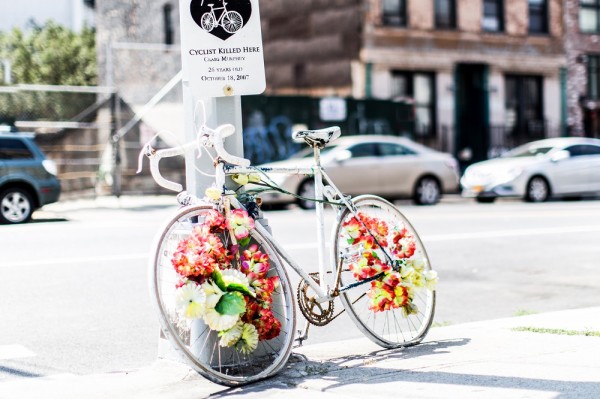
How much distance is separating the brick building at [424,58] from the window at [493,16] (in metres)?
0.03

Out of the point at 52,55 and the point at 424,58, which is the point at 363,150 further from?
the point at 52,55

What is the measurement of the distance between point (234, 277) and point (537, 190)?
1887cm

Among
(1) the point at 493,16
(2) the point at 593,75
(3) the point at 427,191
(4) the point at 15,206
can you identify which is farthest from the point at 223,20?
(2) the point at 593,75

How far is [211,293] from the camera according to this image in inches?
188

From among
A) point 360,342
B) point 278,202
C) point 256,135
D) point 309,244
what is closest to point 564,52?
point 256,135

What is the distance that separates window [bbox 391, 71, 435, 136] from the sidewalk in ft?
81.1

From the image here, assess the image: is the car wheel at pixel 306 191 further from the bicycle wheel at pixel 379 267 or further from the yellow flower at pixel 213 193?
the yellow flower at pixel 213 193

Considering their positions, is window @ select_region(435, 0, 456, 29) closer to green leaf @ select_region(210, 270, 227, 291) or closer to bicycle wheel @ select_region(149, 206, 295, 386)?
bicycle wheel @ select_region(149, 206, 295, 386)

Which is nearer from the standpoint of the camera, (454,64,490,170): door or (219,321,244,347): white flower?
(219,321,244,347): white flower

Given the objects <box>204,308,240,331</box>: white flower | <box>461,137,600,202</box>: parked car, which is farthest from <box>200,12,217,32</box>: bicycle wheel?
<box>461,137,600,202</box>: parked car

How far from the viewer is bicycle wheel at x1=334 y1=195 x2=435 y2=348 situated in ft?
19.0

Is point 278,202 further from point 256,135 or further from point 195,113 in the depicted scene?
point 195,113

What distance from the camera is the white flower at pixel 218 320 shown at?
476 cm

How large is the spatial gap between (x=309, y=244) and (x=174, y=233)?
6.98m
